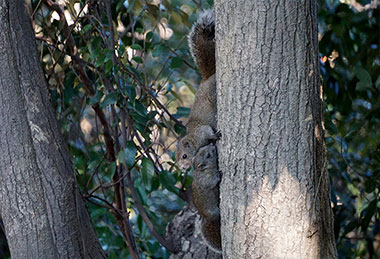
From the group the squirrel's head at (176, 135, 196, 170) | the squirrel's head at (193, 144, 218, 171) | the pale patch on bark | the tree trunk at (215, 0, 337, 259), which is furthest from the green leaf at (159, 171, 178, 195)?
the tree trunk at (215, 0, 337, 259)

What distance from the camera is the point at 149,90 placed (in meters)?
2.21

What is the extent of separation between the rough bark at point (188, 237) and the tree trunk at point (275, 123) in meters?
0.95

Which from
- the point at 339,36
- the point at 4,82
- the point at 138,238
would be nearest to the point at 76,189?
the point at 4,82

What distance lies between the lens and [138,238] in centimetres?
278

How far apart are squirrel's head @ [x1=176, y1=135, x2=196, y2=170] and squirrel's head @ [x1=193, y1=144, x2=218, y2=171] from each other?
76mm

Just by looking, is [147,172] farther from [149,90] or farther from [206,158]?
[149,90]

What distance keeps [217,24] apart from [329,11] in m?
1.59

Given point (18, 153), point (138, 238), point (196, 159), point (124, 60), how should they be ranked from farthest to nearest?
1. point (138, 238)
2. point (124, 60)
3. point (196, 159)
4. point (18, 153)

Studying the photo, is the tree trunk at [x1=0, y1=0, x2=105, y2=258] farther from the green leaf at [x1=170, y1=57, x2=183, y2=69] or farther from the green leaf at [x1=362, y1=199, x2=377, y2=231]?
the green leaf at [x1=362, y1=199, x2=377, y2=231]

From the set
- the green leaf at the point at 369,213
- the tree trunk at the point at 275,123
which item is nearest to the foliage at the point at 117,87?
the tree trunk at the point at 275,123

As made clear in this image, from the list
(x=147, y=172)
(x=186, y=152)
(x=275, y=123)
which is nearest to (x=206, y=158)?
(x=186, y=152)

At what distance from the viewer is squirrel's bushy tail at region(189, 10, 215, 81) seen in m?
1.85

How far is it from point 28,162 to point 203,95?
63cm

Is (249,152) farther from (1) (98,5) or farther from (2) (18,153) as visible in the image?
(1) (98,5)
